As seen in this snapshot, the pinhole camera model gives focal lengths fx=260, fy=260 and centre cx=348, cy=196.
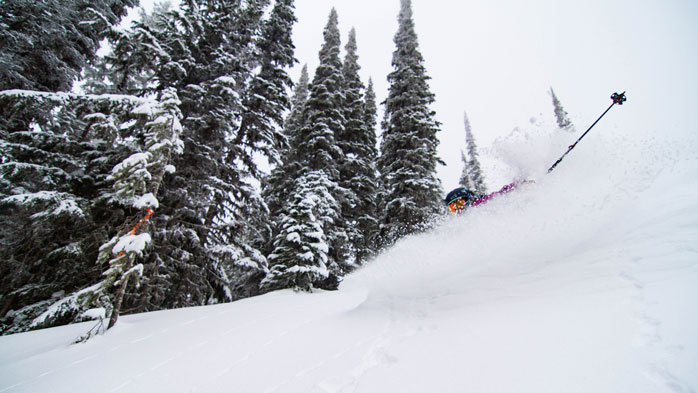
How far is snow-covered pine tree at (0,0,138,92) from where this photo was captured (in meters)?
10.1

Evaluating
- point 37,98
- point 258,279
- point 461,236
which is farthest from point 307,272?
point 37,98

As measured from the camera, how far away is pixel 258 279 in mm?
12930

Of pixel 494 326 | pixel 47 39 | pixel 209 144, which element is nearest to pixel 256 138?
pixel 209 144

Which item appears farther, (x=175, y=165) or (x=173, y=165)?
(x=175, y=165)

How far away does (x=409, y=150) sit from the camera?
14672 millimetres

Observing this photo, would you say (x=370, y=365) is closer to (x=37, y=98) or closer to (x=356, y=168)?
(x=37, y=98)

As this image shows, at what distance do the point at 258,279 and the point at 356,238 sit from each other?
6.43 metres

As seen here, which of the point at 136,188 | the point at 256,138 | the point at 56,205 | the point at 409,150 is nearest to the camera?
the point at 136,188

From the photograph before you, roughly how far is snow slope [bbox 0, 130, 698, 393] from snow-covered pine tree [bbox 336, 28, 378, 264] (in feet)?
31.8

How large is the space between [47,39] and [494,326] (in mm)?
18588

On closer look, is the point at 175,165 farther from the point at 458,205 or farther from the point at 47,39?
the point at 458,205

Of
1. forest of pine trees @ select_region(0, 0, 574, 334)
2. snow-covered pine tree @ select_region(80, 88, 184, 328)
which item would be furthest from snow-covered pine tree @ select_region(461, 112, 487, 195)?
→ snow-covered pine tree @ select_region(80, 88, 184, 328)

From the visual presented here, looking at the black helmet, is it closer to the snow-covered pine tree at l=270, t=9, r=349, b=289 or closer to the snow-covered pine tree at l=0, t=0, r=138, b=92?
the snow-covered pine tree at l=270, t=9, r=349, b=289

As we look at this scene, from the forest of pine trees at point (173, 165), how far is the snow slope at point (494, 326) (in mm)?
2120
